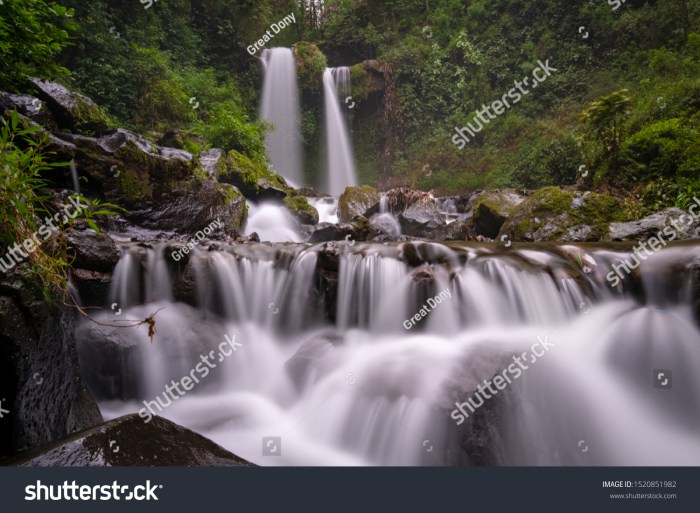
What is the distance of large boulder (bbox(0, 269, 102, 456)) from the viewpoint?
2.54 m

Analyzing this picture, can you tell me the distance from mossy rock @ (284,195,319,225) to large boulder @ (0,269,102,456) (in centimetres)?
824

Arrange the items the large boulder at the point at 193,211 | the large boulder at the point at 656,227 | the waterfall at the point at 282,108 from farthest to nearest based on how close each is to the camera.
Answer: the waterfall at the point at 282,108 → the large boulder at the point at 193,211 → the large boulder at the point at 656,227

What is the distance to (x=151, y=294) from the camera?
520cm

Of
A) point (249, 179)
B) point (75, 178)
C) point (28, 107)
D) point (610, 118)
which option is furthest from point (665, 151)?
point (28, 107)

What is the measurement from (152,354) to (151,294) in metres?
0.93

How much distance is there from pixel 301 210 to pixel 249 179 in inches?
62.4

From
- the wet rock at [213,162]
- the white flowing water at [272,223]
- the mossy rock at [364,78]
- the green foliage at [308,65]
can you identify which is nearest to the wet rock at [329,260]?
the white flowing water at [272,223]

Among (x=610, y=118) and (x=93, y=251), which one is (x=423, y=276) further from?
(x=610, y=118)

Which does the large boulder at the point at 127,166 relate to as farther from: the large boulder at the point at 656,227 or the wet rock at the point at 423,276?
the large boulder at the point at 656,227

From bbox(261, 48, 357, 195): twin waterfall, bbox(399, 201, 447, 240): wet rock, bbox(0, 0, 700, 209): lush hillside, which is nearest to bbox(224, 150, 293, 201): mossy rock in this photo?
bbox(0, 0, 700, 209): lush hillside

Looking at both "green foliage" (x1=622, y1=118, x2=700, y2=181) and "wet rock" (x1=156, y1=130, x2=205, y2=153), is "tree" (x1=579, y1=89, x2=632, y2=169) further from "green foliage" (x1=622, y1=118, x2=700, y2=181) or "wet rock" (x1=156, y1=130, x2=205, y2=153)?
"wet rock" (x1=156, y1=130, x2=205, y2=153)

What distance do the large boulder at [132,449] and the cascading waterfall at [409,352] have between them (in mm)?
1154

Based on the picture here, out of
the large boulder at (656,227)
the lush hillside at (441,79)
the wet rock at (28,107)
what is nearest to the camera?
the wet rock at (28,107)

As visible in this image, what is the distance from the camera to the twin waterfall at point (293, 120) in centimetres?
2094
